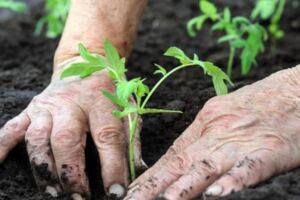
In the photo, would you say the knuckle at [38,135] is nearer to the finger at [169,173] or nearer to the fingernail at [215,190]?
the finger at [169,173]

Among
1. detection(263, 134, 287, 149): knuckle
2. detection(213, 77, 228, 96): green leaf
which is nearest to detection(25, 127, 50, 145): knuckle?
detection(213, 77, 228, 96): green leaf

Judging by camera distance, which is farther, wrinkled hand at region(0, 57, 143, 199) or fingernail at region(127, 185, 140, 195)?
wrinkled hand at region(0, 57, 143, 199)

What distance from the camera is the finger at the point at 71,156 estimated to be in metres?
2.28

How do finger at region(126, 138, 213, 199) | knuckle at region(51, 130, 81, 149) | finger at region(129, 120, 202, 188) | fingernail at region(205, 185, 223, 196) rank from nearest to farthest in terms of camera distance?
fingernail at region(205, 185, 223, 196)
finger at region(126, 138, 213, 199)
finger at region(129, 120, 202, 188)
knuckle at region(51, 130, 81, 149)

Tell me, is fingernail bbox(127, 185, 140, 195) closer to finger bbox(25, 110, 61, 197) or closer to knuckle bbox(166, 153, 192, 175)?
knuckle bbox(166, 153, 192, 175)

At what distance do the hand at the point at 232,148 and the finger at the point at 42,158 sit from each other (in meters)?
0.32

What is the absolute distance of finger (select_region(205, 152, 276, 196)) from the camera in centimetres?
196

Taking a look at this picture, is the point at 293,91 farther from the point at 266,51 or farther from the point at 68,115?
the point at 266,51

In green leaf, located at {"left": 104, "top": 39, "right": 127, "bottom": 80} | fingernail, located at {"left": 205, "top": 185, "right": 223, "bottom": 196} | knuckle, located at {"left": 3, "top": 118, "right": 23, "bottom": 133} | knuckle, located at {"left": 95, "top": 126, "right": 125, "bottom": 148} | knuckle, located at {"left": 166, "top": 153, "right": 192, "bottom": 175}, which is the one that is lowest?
knuckle, located at {"left": 3, "top": 118, "right": 23, "bottom": 133}

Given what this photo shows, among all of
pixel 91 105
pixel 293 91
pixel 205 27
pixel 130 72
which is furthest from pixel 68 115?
pixel 205 27

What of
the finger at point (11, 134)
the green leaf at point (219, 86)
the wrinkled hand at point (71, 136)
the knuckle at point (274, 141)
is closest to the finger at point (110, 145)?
the wrinkled hand at point (71, 136)

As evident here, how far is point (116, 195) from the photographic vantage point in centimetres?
228

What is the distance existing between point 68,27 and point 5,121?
489 millimetres

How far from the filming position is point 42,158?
2.31 metres
